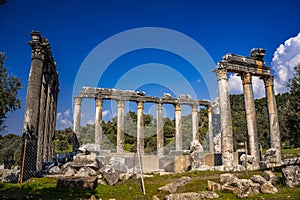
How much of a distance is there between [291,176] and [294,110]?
13.6 meters

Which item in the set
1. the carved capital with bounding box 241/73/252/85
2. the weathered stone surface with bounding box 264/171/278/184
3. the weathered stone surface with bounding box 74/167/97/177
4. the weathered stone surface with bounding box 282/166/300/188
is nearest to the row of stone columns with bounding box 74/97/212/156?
the carved capital with bounding box 241/73/252/85

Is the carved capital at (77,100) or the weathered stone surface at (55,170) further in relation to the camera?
the carved capital at (77,100)

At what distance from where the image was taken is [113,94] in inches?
1150

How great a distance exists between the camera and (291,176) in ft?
32.7

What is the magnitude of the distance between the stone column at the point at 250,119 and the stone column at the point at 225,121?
2.23 m

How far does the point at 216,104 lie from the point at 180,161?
15.8 m

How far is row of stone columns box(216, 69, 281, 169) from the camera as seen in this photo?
58.8 ft

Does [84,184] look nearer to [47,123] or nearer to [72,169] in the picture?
[72,169]

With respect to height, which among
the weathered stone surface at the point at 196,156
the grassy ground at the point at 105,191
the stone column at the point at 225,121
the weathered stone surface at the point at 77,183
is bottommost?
the grassy ground at the point at 105,191

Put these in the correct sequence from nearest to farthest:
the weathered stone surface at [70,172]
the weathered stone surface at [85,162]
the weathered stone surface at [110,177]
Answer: the weathered stone surface at [110,177] < the weathered stone surface at [70,172] < the weathered stone surface at [85,162]

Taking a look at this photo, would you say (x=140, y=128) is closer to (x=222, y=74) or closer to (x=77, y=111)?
(x=77, y=111)

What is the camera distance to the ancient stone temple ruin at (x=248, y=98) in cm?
1823

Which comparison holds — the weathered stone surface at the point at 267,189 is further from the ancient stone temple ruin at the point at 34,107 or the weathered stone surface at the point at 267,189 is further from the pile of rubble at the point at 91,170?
the ancient stone temple ruin at the point at 34,107

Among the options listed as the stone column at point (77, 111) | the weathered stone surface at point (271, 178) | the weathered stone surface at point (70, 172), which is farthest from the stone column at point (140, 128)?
the weathered stone surface at point (271, 178)
